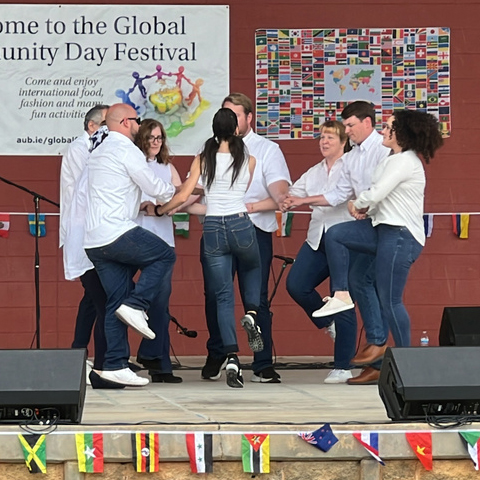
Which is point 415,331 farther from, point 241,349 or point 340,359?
point 340,359

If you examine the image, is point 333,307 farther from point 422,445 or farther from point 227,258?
point 422,445

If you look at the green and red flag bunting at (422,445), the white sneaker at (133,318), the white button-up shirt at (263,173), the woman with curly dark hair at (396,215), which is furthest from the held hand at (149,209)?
the green and red flag bunting at (422,445)

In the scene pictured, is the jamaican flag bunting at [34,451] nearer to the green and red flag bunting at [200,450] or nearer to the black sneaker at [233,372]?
the green and red flag bunting at [200,450]

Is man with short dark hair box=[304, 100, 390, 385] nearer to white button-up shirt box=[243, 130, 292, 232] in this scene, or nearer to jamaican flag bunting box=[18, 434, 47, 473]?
white button-up shirt box=[243, 130, 292, 232]

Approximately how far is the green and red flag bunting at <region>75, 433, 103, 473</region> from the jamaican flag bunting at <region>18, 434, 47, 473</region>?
0.45 feet

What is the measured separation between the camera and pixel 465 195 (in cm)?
884

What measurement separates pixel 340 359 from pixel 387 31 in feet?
10.0

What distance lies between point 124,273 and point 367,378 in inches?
60.6

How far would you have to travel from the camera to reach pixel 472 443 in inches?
182

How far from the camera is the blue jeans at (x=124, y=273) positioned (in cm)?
631

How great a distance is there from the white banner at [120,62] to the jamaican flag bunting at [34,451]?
14.7 feet

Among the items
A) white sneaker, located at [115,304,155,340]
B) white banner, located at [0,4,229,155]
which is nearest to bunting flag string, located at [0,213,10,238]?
white banner, located at [0,4,229,155]

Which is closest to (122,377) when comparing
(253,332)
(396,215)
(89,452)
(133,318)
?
(133,318)

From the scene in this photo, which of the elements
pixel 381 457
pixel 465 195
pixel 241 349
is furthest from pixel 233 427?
pixel 465 195
